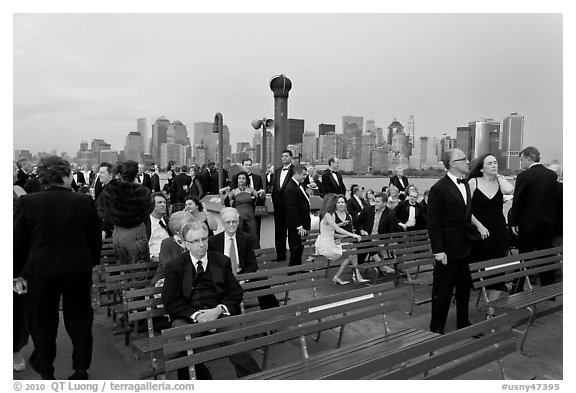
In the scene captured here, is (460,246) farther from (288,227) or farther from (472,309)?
(288,227)

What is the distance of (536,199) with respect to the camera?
585 centimetres

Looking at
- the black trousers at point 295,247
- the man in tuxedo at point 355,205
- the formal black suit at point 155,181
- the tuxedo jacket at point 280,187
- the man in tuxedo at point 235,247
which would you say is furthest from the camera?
the formal black suit at point 155,181

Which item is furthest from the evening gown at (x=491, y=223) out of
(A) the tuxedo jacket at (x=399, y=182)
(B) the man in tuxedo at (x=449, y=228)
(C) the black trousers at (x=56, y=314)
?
(A) the tuxedo jacket at (x=399, y=182)

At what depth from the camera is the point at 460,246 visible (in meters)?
4.43

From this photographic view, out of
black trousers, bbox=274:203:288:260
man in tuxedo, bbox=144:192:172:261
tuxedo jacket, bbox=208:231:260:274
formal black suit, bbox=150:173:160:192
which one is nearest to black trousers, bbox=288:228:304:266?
black trousers, bbox=274:203:288:260

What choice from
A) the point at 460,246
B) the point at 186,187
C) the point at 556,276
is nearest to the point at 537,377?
the point at 460,246

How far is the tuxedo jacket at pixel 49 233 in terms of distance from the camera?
10.8ft

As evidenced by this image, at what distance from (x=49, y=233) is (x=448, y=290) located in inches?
137

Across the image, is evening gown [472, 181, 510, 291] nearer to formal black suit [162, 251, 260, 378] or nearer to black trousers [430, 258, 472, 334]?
black trousers [430, 258, 472, 334]

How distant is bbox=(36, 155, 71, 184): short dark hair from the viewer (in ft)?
11.0

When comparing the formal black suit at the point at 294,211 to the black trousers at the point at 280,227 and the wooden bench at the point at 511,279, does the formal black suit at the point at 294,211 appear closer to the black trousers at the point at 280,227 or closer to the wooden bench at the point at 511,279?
the black trousers at the point at 280,227

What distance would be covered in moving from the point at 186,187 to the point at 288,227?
5625 mm

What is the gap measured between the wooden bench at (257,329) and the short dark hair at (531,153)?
314 centimetres

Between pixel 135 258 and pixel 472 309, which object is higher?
pixel 135 258
